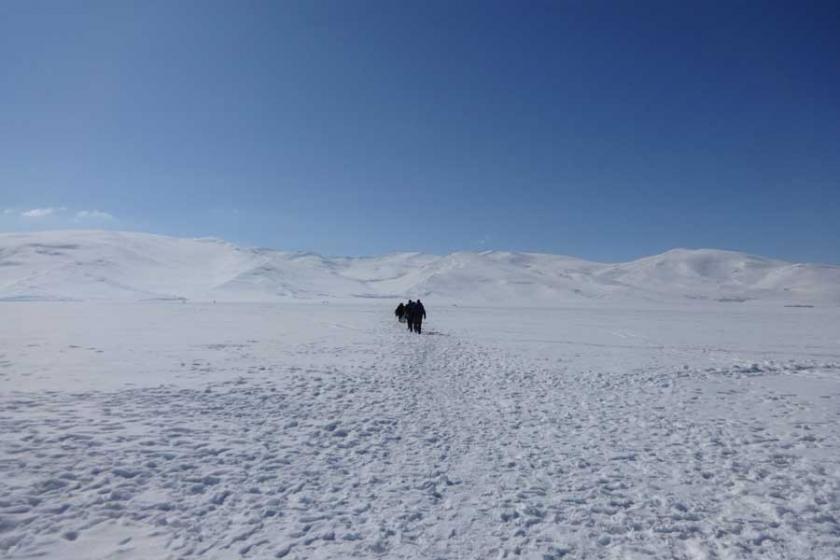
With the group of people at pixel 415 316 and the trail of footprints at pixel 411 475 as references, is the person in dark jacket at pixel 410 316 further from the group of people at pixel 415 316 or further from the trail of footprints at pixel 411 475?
the trail of footprints at pixel 411 475

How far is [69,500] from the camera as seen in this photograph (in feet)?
19.1

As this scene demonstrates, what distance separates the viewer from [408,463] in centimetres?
747

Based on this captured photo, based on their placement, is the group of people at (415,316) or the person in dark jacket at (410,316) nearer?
the group of people at (415,316)

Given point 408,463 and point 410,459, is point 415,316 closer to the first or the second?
point 410,459

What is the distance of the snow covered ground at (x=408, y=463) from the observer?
5242 mm

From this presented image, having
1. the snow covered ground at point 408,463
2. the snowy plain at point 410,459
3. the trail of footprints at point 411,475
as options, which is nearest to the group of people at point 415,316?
the snowy plain at point 410,459

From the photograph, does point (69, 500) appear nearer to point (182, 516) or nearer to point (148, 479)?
point (148, 479)

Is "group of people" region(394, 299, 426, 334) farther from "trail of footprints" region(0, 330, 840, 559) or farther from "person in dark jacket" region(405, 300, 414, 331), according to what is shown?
"trail of footprints" region(0, 330, 840, 559)

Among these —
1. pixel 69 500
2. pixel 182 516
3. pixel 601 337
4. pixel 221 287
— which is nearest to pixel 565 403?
pixel 182 516

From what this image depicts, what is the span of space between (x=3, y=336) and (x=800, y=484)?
29.5m

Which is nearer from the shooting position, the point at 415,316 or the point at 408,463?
the point at 408,463

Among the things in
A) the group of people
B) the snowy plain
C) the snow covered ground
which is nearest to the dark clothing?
the group of people

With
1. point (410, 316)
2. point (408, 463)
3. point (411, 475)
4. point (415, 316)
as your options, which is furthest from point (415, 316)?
point (411, 475)

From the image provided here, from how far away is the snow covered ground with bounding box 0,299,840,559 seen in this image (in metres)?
5.24
